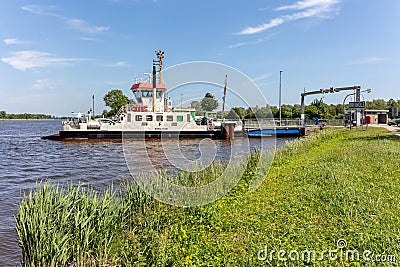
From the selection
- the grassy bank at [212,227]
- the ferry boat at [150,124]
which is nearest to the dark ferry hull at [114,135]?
the ferry boat at [150,124]

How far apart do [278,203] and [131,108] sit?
102ft

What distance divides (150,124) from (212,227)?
30.1 m

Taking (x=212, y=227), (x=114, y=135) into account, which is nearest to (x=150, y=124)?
(x=114, y=135)

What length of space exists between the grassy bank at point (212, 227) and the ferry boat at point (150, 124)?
27.0 meters

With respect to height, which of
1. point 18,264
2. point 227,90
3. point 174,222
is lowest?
point 18,264

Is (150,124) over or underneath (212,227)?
over

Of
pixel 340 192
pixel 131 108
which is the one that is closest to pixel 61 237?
pixel 340 192

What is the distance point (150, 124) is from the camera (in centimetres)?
3559

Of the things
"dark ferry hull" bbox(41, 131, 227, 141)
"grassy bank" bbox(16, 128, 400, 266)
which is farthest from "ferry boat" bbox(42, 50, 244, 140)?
"grassy bank" bbox(16, 128, 400, 266)

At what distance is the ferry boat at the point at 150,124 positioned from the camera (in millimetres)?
35312

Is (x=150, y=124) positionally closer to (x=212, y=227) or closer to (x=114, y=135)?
(x=114, y=135)

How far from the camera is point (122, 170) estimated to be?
16781mm

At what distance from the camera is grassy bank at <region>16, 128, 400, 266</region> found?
15.1 feet

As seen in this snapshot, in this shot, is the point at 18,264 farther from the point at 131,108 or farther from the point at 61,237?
the point at 131,108
